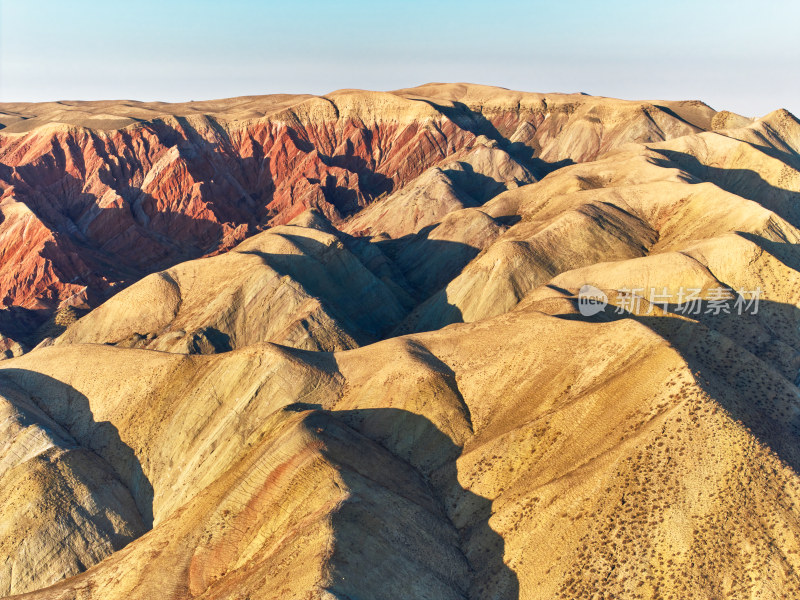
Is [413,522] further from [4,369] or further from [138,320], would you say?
[138,320]

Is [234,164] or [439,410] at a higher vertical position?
[234,164]

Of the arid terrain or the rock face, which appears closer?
the arid terrain

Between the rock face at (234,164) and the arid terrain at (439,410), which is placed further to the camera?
the rock face at (234,164)

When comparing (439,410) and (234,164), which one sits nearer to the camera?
(439,410)
